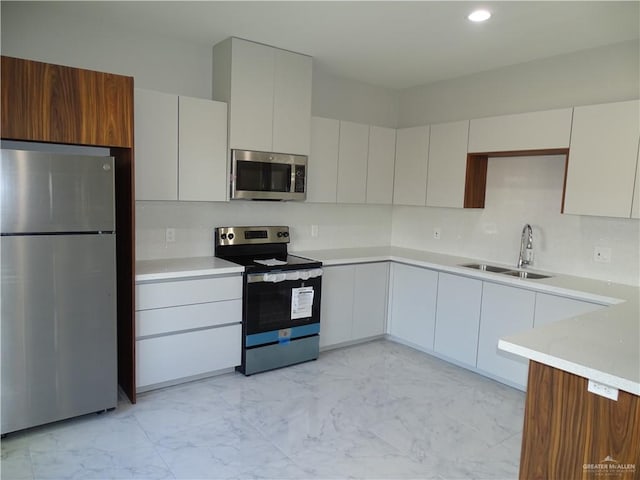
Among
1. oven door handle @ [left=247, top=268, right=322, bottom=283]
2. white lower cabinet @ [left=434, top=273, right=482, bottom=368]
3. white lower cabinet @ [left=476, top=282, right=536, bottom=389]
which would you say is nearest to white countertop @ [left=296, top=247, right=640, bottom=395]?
white lower cabinet @ [left=476, top=282, right=536, bottom=389]

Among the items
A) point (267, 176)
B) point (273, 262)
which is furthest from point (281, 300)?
point (267, 176)

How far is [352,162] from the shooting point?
421cm

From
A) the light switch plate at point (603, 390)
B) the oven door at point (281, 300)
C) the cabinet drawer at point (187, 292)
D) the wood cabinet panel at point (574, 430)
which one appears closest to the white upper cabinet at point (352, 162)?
the oven door at point (281, 300)

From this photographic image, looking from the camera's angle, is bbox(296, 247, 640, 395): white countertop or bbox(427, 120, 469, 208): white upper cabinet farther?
bbox(427, 120, 469, 208): white upper cabinet

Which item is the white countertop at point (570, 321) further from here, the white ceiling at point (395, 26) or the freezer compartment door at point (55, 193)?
the white ceiling at point (395, 26)

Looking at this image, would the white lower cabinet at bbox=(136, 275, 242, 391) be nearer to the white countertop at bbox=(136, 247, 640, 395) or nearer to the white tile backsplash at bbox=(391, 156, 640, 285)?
the white countertop at bbox=(136, 247, 640, 395)

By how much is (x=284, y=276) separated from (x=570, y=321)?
197cm

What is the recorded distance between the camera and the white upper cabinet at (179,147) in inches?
120

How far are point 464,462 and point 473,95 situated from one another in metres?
3.11

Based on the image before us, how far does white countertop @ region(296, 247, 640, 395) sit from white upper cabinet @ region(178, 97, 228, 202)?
231 cm

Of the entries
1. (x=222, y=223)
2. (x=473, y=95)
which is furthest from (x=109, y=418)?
(x=473, y=95)

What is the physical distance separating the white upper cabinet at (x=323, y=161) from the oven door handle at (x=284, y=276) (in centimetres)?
72

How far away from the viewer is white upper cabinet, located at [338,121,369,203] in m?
4.13

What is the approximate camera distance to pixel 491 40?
3.19 meters
